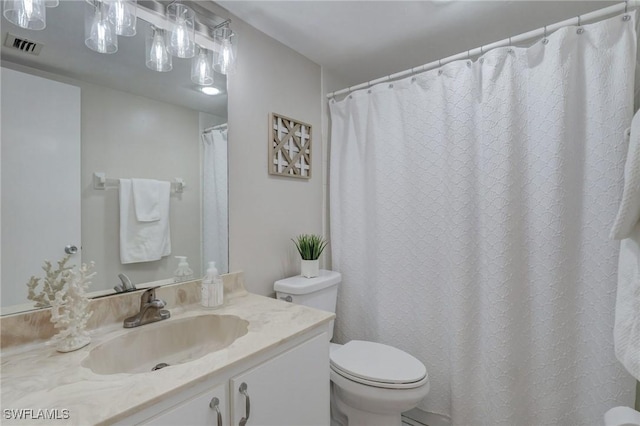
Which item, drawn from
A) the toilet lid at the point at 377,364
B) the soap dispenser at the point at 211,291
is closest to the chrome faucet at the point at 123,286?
the soap dispenser at the point at 211,291

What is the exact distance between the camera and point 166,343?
1.11m

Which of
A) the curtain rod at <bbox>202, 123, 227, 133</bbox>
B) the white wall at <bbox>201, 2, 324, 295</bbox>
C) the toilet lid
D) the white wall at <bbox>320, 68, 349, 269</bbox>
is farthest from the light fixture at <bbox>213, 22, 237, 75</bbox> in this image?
the toilet lid

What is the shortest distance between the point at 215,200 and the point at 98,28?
0.74 metres

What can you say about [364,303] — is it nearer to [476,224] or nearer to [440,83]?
[476,224]

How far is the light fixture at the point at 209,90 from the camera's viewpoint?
139 centimetres

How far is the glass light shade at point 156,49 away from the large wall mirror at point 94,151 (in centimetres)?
3

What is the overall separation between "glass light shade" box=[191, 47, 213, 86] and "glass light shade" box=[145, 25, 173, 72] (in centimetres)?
13

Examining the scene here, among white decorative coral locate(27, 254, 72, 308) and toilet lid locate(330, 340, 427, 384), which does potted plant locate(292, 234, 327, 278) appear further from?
white decorative coral locate(27, 254, 72, 308)

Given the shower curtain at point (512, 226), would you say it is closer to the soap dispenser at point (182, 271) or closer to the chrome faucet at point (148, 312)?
the soap dispenser at point (182, 271)

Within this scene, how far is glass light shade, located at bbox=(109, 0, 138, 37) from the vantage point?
41.5 inches

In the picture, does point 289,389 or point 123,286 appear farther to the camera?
point 123,286

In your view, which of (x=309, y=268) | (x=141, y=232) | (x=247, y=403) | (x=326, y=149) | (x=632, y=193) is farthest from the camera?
(x=326, y=149)

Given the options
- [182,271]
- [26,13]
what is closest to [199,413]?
[182,271]

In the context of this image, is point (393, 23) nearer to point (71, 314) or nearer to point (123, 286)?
point (123, 286)
